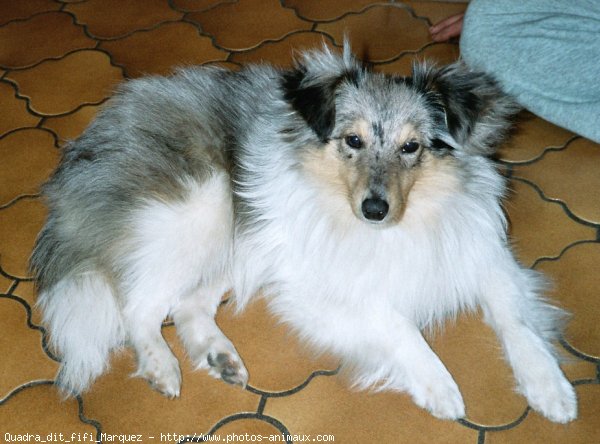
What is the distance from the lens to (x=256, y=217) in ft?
6.66

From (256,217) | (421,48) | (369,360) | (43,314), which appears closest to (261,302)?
(256,217)

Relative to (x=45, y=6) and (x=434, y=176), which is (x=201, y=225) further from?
(x=45, y=6)

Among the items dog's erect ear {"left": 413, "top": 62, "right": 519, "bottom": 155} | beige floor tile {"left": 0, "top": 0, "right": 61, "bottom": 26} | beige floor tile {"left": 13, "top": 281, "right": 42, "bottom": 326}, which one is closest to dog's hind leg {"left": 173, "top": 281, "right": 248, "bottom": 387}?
beige floor tile {"left": 13, "top": 281, "right": 42, "bottom": 326}

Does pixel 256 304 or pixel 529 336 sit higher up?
pixel 529 336

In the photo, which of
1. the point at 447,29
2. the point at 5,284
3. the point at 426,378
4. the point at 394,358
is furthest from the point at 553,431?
the point at 447,29

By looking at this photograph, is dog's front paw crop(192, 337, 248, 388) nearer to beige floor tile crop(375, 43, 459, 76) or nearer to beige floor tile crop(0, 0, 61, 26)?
beige floor tile crop(375, 43, 459, 76)

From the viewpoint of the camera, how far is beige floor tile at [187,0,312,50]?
3316 millimetres

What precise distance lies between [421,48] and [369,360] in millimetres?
1877

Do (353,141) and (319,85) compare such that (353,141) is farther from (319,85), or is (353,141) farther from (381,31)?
(381,31)

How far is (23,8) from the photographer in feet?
12.2

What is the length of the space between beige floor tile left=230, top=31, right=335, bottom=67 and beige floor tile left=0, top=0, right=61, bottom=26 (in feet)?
4.32

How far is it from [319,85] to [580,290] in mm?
1135

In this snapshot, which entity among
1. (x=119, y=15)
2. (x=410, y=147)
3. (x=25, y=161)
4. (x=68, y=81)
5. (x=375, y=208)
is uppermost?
(x=410, y=147)

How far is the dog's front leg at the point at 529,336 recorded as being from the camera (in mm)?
1750
